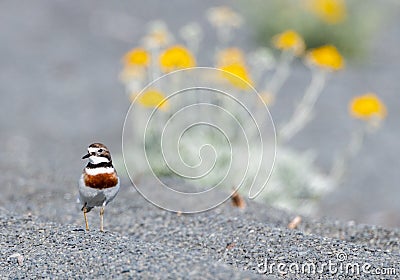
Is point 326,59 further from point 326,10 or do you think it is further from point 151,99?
point 326,10

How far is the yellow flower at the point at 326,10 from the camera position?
34.8 feet

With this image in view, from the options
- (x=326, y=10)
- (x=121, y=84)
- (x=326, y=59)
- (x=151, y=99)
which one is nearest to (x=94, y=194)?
(x=151, y=99)

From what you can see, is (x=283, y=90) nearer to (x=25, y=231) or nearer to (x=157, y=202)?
(x=157, y=202)

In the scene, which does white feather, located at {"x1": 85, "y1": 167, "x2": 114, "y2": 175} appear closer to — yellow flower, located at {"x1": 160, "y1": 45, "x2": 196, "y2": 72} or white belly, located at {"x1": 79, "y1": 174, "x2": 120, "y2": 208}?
white belly, located at {"x1": 79, "y1": 174, "x2": 120, "y2": 208}

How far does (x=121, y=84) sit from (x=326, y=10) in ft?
8.91

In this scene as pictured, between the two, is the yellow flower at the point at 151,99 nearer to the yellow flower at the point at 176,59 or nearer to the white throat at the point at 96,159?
the yellow flower at the point at 176,59

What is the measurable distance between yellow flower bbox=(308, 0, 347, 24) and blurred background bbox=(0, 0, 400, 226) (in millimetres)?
25

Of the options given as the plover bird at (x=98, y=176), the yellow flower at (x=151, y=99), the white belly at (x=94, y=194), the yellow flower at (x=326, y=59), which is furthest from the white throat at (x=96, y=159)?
the yellow flower at (x=326, y=59)

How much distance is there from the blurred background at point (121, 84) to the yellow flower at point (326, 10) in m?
0.03

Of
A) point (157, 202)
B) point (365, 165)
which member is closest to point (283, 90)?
point (365, 165)

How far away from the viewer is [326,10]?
10.4 meters

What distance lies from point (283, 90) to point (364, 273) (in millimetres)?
6322

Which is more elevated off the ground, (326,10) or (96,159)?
(326,10)

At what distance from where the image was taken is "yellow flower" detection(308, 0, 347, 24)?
10602 millimetres
